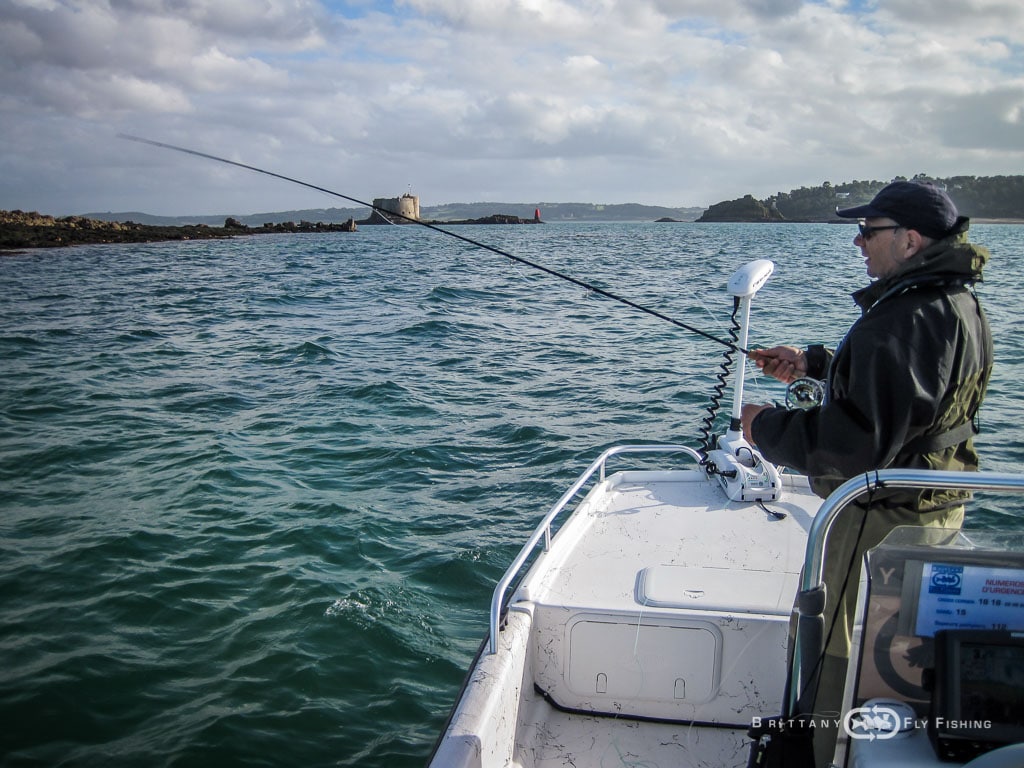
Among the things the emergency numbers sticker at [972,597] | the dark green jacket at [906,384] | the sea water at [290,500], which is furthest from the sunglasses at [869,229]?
the sea water at [290,500]

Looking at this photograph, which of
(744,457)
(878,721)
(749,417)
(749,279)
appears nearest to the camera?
(878,721)

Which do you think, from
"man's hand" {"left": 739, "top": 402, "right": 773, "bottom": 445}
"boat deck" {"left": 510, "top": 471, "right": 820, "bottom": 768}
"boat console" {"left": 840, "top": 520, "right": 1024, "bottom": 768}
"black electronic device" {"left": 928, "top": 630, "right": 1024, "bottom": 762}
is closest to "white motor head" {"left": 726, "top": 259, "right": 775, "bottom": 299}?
"boat deck" {"left": 510, "top": 471, "right": 820, "bottom": 768}

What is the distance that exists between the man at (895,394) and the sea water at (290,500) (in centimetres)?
274

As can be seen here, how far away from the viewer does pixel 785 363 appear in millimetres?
3439

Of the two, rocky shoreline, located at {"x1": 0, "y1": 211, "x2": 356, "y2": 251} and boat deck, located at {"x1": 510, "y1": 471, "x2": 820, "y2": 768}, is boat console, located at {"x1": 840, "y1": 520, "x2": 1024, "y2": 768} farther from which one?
rocky shoreline, located at {"x1": 0, "y1": 211, "x2": 356, "y2": 251}

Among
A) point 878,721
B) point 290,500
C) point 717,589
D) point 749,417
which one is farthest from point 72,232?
point 878,721

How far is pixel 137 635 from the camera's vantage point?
17.4 feet

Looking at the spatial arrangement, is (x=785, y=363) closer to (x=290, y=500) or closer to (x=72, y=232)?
(x=290, y=500)

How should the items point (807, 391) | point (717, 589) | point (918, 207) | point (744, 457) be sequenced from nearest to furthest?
point (918, 207), point (807, 391), point (717, 589), point (744, 457)

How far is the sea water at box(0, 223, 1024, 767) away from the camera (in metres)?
4.61

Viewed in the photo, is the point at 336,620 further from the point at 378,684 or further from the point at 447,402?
the point at 447,402

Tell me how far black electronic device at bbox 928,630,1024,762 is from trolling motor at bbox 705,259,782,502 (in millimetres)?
2738

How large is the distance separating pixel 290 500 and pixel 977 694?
6.45 m

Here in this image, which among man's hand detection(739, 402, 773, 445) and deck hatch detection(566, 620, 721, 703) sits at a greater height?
man's hand detection(739, 402, 773, 445)
